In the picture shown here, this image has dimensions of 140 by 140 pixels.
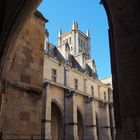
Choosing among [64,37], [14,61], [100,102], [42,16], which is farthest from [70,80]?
[64,37]

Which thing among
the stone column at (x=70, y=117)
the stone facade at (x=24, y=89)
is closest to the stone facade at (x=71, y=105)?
the stone column at (x=70, y=117)

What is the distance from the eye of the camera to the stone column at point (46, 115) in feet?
50.7

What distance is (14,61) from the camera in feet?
17.3

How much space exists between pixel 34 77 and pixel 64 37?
54071mm

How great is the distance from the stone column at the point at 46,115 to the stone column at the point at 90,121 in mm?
6325

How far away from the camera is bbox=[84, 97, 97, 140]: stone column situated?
827 inches

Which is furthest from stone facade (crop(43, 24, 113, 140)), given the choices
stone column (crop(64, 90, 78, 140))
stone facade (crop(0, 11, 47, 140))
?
stone facade (crop(0, 11, 47, 140))

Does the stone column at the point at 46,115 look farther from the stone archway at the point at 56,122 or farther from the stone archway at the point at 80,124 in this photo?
the stone archway at the point at 80,124

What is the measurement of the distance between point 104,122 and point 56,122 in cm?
694

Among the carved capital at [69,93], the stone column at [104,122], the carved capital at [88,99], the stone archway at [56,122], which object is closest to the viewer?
the stone archway at [56,122]

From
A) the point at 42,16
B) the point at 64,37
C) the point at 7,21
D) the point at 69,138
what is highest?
the point at 64,37

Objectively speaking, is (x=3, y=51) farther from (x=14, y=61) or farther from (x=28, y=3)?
(x=14, y=61)

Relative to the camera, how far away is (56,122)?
19562mm

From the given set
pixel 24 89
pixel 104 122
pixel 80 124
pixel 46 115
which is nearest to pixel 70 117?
pixel 46 115
